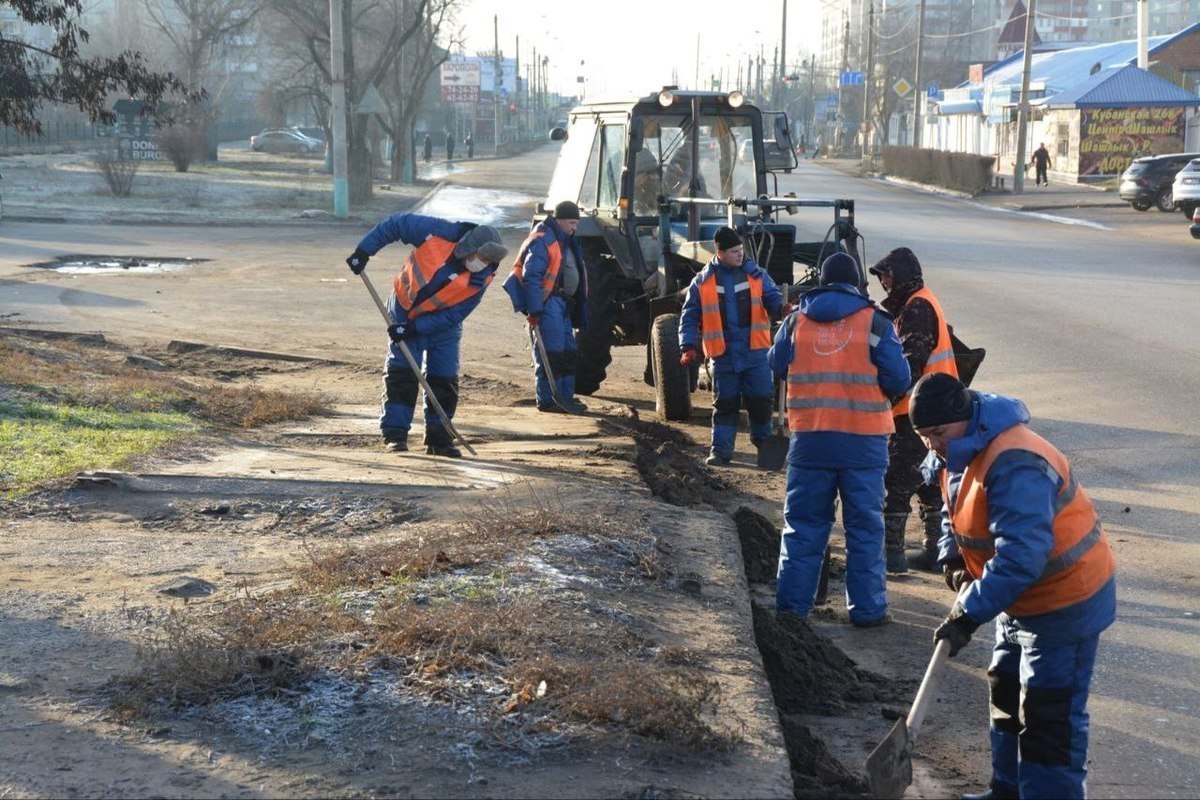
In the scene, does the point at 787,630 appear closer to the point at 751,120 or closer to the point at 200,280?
the point at 751,120

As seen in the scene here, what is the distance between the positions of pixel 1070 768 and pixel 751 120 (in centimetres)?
958

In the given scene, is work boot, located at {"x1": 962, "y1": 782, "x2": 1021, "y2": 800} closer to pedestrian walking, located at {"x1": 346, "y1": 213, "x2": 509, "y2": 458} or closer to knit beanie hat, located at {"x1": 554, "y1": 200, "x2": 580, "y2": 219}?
pedestrian walking, located at {"x1": 346, "y1": 213, "x2": 509, "y2": 458}

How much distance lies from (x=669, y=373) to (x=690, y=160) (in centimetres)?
239

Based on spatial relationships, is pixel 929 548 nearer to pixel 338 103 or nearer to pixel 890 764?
pixel 890 764

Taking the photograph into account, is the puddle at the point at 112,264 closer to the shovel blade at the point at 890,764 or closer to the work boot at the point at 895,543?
the work boot at the point at 895,543

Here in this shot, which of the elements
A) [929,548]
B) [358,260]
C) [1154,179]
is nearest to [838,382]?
[929,548]

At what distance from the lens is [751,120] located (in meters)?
13.3

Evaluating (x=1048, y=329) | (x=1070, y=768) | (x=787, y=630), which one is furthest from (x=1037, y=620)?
(x=1048, y=329)

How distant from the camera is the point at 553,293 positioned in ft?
39.0

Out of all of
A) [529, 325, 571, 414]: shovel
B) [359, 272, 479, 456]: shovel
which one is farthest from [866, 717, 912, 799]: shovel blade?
[529, 325, 571, 414]: shovel

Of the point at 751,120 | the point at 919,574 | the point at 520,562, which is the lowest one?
the point at 919,574

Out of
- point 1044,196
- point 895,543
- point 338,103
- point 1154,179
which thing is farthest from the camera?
point 1044,196

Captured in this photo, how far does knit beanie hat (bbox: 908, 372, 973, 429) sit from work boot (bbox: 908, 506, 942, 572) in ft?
12.1

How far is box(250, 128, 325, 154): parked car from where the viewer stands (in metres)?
73.6
